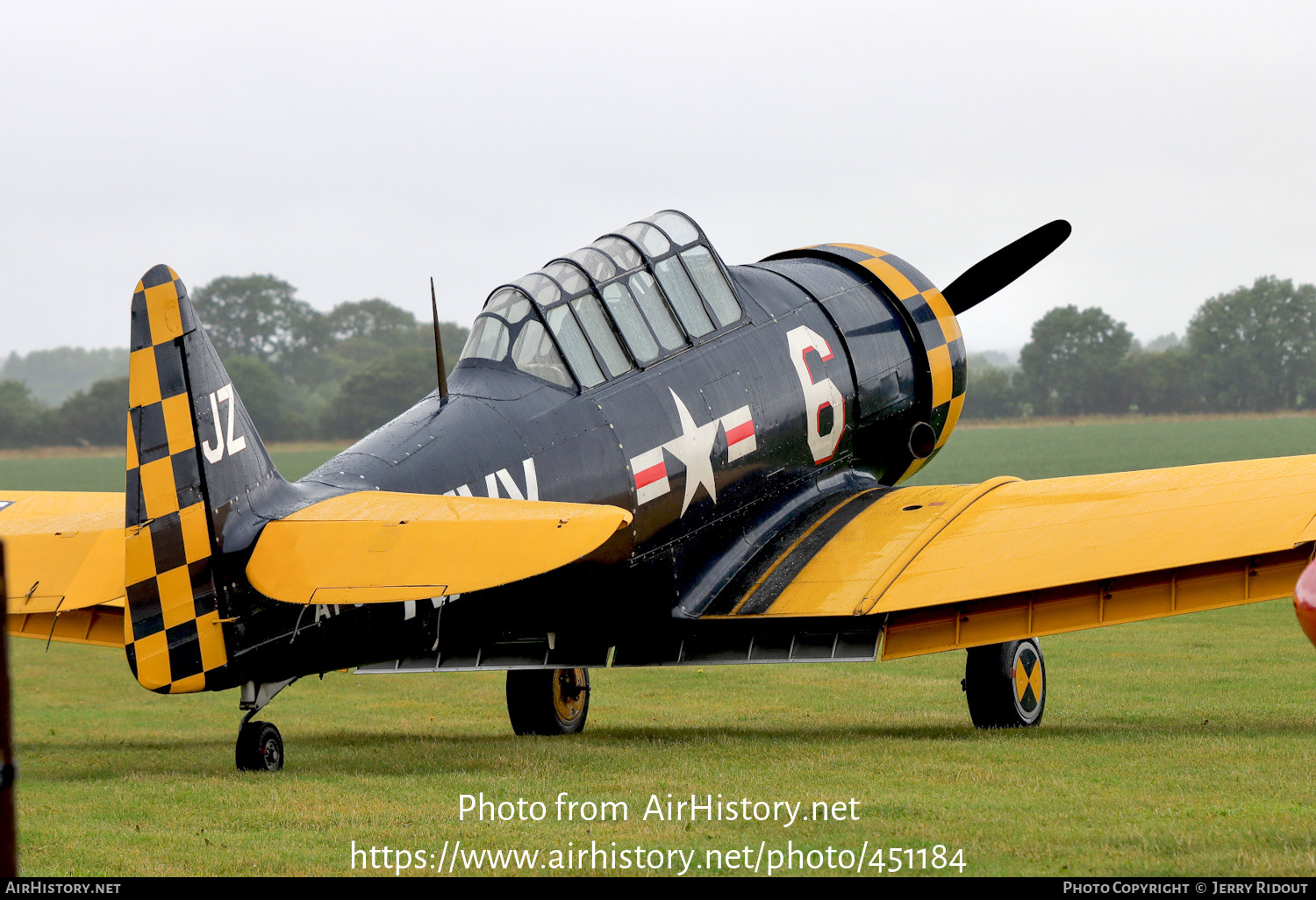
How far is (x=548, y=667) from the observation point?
8.73 meters

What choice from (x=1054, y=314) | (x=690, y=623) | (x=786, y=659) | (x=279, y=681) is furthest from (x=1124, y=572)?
(x=1054, y=314)

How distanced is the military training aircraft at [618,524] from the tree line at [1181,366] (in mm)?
53695

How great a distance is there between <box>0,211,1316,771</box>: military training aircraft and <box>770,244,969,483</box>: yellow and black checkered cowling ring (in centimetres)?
29

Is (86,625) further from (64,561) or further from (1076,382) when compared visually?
(1076,382)

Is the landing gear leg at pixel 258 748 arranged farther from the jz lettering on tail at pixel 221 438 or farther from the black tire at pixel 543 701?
the black tire at pixel 543 701

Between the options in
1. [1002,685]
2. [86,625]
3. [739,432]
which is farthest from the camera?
[739,432]

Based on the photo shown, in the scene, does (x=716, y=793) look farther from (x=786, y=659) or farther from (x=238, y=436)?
(x=238, y=436)

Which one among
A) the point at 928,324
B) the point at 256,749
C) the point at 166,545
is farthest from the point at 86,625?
the point at 928,324

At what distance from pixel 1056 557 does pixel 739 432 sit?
2184mm

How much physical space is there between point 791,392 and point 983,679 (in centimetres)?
232

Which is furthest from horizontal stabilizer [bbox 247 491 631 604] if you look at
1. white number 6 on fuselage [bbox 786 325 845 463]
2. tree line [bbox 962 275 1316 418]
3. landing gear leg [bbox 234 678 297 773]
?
tree line [bbox 962 275 1316 418]

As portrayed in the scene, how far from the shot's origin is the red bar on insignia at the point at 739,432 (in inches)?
370

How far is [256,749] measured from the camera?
7547 millimetres

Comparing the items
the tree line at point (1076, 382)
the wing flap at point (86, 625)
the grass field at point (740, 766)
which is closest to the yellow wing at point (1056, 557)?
the grass field at point (740, 766)
